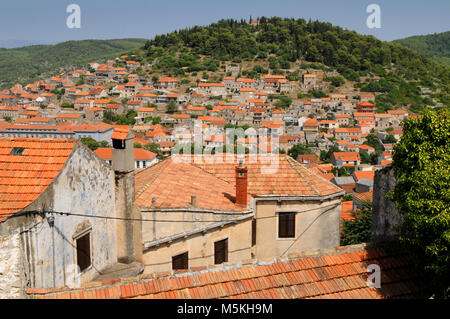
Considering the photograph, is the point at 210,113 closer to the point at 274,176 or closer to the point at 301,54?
the point at 301,54

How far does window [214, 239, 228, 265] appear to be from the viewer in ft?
42.5

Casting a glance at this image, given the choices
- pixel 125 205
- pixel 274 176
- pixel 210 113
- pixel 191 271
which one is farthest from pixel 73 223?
pixel 210 113

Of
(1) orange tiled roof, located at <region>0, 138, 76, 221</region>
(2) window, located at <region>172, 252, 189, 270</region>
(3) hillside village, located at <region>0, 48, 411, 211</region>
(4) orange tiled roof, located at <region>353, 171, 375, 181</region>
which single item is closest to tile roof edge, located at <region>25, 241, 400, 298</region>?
(1) orange tiled roof, located at <region>0, 138, 76, 221</region>

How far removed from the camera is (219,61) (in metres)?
172

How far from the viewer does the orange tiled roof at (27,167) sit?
28.1 ft

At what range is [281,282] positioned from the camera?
27.0ft

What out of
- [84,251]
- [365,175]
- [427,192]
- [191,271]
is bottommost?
[365,175]

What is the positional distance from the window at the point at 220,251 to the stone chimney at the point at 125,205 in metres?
2.61

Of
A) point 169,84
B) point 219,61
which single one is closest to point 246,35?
point 219,61

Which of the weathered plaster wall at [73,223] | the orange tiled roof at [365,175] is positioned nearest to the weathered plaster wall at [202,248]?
the weathered plaster wall at [73,223]

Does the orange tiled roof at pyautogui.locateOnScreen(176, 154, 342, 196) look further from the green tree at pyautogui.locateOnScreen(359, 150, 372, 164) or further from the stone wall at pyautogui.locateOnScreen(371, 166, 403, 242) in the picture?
the green tree at pyautogui.locateOnScreen(359, 150, 372, 164)

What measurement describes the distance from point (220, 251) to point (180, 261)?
1515mm

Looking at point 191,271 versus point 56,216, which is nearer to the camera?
point 191,271
